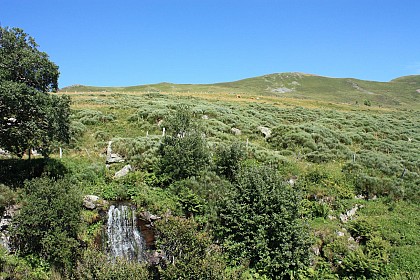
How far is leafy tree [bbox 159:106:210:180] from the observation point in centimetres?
2080

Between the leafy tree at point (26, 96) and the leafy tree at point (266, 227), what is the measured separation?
11224mm

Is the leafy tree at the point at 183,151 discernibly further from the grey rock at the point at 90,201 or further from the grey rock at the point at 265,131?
the grey rock at the point at 265,131

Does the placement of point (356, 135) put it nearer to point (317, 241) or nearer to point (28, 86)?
point (317, 241)

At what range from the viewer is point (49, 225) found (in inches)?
598

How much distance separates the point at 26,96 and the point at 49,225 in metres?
6.89

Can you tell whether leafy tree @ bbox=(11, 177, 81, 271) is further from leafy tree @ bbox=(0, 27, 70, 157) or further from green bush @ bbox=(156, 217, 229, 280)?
green bush @ bbox=(156, 217, 229, 280)

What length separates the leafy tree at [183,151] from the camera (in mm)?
20797

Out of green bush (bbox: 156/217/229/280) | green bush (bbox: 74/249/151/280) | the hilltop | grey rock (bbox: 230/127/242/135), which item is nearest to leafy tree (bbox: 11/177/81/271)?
green bush (bbox: 74/249/151/280)

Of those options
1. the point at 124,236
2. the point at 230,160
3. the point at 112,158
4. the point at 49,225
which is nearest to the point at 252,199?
the point at 230,160

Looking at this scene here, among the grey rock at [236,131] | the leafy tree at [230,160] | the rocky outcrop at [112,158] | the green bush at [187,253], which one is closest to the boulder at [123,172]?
the rocky outcrop at [112,158]

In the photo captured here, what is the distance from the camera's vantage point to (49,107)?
17.1 m

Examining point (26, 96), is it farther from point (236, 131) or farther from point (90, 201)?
point (236, 131)

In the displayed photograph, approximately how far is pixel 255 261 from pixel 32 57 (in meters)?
16.4

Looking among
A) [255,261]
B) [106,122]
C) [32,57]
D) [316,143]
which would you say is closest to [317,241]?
[255,261]
